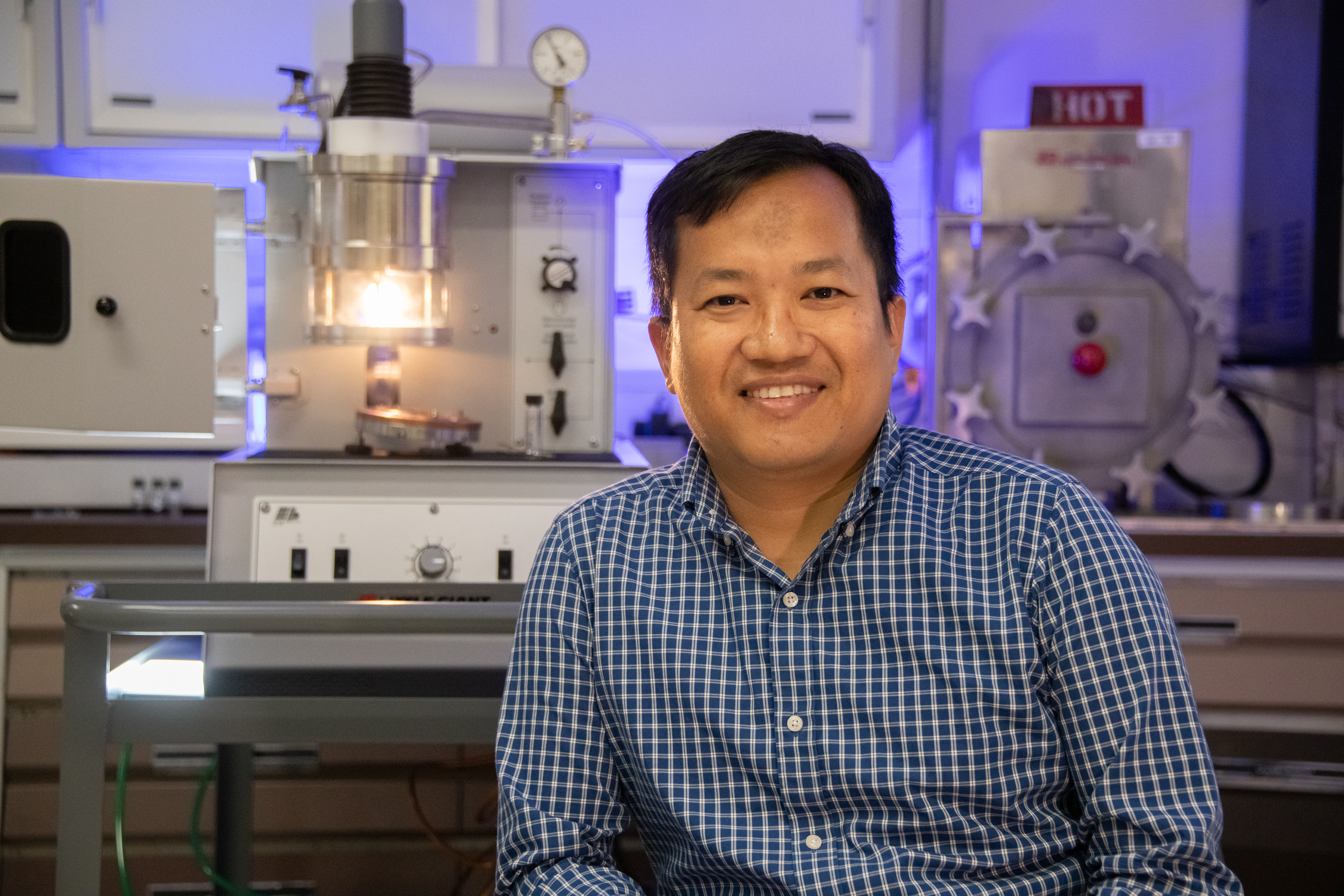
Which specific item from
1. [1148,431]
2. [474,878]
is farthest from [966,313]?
[474,878]

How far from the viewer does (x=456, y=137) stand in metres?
2.04

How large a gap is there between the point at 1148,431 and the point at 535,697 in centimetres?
174

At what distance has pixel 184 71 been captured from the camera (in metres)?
2.40

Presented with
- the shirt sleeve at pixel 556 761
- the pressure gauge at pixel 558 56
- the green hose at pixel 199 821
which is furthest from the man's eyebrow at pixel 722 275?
the green hose at pixel 199 821

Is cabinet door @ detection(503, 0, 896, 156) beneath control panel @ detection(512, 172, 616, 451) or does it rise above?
above

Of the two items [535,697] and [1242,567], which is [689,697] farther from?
[1242,567]

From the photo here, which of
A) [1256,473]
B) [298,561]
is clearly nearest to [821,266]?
[298,561]

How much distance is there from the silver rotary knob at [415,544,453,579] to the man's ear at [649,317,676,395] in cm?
72

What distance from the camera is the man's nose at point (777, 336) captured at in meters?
0.98

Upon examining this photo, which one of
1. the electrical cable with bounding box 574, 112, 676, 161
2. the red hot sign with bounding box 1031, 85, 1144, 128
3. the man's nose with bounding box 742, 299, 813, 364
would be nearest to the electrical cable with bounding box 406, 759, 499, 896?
the electrical cable with bounding box 574, 112, 676, 161

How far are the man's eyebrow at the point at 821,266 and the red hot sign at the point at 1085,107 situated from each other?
169 cm

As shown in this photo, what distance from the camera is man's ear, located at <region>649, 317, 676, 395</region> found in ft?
→ 3.60

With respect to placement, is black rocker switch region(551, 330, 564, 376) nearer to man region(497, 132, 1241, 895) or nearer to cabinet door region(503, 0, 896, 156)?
cabinet door region(503, 0, 896, 156)

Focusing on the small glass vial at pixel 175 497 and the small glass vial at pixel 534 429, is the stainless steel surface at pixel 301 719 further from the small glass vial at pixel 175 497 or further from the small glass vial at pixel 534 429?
the small glass vial at pixel 175 497
